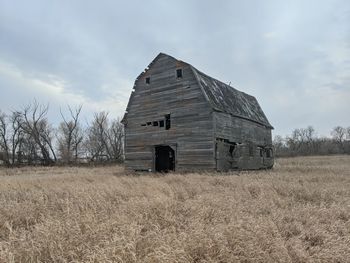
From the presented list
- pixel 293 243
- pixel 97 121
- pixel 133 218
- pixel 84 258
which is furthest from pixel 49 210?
pixel 97 121

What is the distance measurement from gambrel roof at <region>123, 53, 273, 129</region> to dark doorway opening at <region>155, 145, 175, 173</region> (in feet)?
17.1

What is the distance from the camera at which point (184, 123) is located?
20.8m

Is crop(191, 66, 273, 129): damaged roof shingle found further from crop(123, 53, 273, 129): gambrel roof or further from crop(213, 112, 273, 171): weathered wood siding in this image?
crop(213, 112, 273, 171): weathered wood siding

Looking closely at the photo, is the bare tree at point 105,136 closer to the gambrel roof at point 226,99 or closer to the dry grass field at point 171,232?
the gambrel roof at point 226,99

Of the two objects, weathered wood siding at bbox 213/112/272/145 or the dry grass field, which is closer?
the dry grass field

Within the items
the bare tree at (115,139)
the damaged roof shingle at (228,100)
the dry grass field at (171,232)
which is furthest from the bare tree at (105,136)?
the dry grass field at (171,232)

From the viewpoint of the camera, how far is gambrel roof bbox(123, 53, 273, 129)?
68.1 feet

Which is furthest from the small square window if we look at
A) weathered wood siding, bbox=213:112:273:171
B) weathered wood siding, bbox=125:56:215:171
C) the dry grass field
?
the dry grass field

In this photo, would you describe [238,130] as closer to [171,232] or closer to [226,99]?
[226,99]

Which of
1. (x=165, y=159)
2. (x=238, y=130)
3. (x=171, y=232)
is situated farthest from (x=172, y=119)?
(x=171, y=232)

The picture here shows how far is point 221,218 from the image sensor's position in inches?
227

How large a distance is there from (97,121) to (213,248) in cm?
5903

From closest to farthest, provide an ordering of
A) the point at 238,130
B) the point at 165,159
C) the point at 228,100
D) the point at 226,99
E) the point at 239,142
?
the point at 239,142, the point at 238,130, the point at 226,99, the point at 228,100, the point at 165,159

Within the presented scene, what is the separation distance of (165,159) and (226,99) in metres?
6.39
